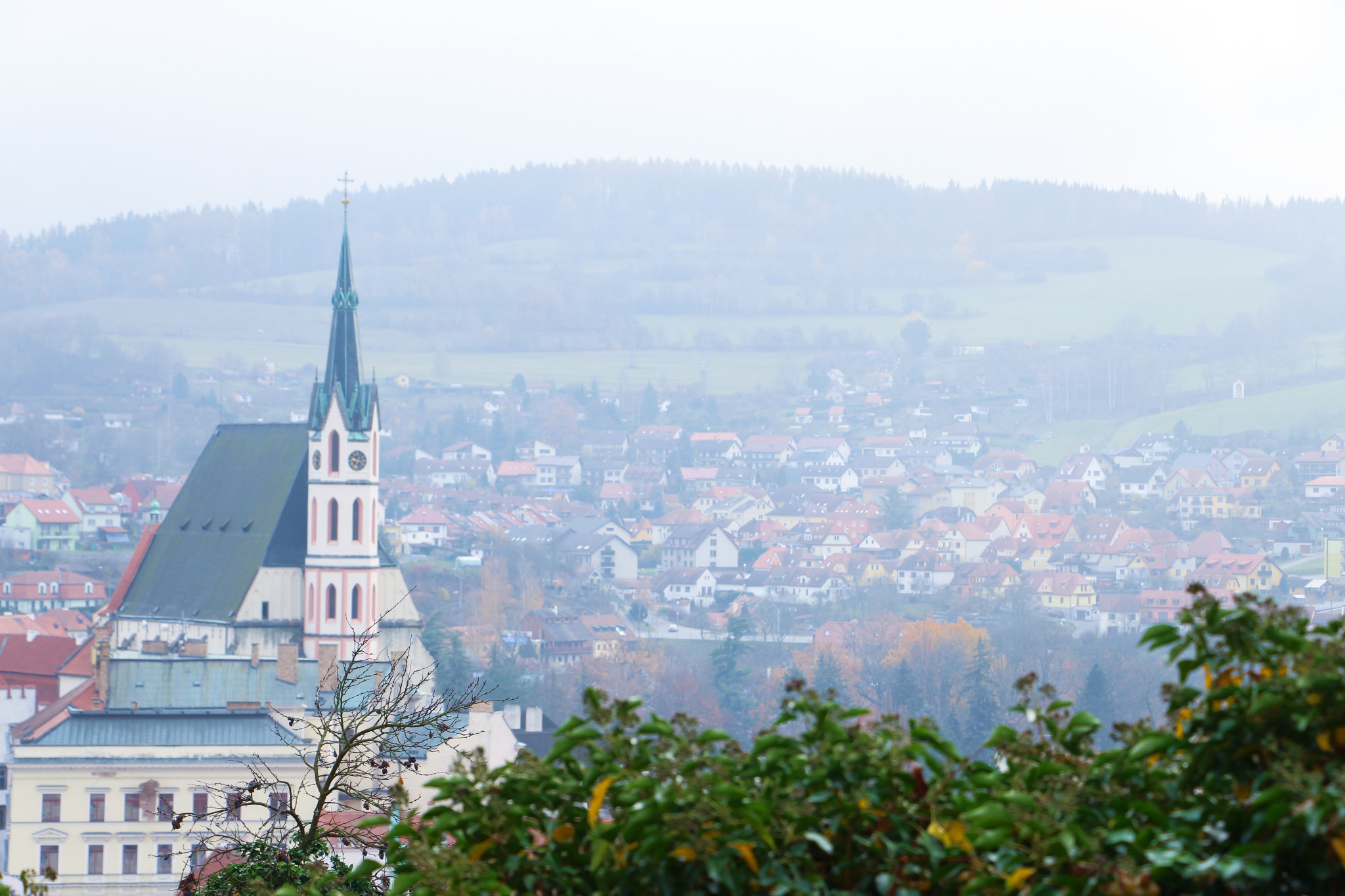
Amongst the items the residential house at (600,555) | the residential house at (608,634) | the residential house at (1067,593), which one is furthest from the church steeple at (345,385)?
the residential house at (600,555)

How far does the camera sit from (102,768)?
51438 mm

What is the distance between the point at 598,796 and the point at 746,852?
1.72ft

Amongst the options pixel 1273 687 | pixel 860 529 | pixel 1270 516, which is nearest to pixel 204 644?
pixel 1273 687

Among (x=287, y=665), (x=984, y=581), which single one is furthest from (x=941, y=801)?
(x=984, y=581)

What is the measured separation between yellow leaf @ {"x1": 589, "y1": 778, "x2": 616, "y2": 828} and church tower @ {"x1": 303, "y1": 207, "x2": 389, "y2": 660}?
64.3 m

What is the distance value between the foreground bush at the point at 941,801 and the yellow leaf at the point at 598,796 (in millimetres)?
12

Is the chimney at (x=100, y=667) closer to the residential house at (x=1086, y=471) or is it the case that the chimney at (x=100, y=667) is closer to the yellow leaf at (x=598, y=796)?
the yellow leaf at (x=598, y=796)

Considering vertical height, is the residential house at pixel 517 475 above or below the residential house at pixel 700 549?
above

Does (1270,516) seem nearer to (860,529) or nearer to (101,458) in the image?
(860,529)

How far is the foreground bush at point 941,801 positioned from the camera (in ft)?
Answer: 15.3

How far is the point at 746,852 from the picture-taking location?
4.99 meters

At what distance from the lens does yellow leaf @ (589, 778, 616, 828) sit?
528 centimetres

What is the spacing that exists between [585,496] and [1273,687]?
186 m

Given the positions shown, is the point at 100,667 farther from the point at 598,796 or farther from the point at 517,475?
the point at 517,475
